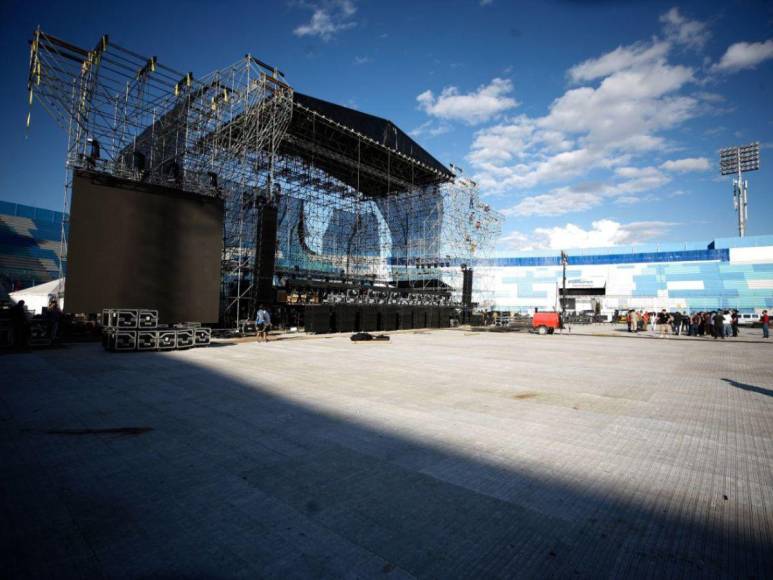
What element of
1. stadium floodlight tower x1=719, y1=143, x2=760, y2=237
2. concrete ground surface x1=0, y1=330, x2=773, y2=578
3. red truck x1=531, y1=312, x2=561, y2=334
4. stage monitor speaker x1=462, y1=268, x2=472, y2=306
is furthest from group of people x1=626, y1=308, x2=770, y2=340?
stadium floodlight tower x1=719, y1=143, x2=760, y2=237

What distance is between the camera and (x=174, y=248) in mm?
13695

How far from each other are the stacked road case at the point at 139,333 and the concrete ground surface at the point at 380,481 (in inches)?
175

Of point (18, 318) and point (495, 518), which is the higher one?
point (18, 318)

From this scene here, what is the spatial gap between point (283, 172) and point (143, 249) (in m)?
21.5

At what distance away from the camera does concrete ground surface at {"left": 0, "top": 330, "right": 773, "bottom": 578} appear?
2182 millimetres

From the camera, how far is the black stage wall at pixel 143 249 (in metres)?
12.0

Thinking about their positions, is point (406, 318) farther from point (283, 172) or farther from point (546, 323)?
point (283, 172)

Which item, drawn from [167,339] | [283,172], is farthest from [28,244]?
[167,339]

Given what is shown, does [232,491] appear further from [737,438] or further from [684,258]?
[684,258]

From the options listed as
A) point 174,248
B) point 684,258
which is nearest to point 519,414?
point 174,248

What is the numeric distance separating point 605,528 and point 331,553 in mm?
1824

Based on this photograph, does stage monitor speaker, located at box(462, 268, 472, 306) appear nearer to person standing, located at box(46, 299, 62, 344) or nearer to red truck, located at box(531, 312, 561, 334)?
red truck, located at box(531, 312, 561, 334)

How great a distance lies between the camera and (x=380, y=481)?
317cm

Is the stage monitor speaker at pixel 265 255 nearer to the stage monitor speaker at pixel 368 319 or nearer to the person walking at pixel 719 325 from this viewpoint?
the stage monitor speaker at pixel 368 319
